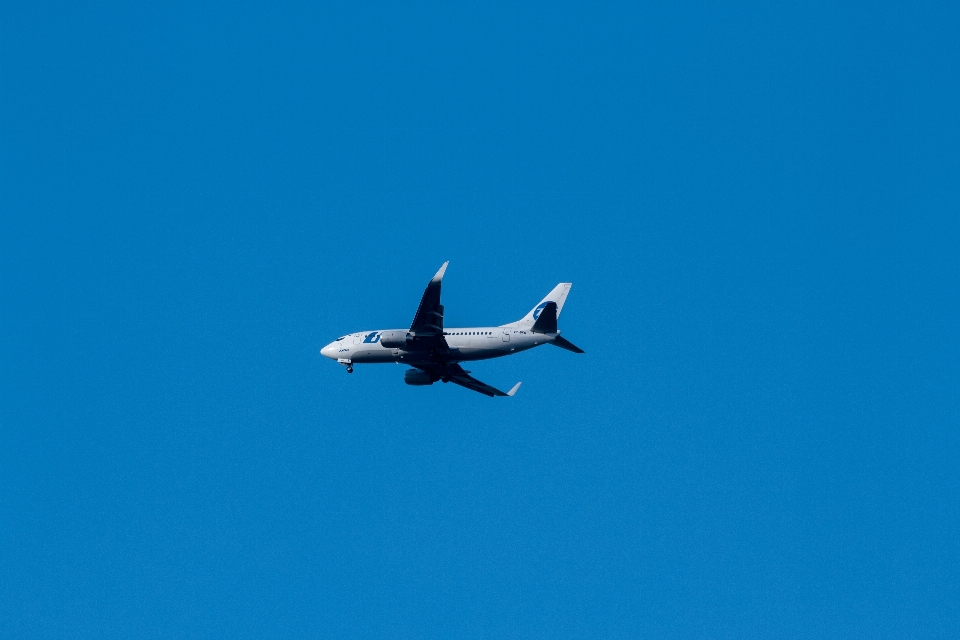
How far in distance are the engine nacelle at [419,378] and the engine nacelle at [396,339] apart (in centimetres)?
665

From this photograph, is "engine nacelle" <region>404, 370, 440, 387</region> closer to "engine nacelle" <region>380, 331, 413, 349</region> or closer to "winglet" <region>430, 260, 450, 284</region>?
"engine nacelle" <region>380, 331, 413, 349</region>

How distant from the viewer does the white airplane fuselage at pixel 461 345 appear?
77625 millimetres

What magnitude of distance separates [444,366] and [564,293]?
9.98 m

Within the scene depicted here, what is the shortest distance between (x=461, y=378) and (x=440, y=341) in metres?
9.05

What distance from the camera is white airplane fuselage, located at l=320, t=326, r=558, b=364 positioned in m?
77.6

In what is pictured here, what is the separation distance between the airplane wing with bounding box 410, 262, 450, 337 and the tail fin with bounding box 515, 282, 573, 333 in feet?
19.0

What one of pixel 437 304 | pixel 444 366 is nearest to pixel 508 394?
pixel 444 366

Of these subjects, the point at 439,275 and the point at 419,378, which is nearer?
the point at 439,275

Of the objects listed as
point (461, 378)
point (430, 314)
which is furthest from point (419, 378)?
point (430, 314)

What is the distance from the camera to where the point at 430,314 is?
250ft

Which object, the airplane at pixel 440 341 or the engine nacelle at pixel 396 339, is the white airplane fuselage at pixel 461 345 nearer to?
the airplane at pixel 440 341

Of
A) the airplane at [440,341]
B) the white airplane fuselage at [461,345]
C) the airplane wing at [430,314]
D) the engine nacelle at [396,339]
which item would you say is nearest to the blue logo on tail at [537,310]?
the airplane at [440,341]

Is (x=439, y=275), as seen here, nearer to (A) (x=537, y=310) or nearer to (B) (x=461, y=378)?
(A) (x=537, y=310)

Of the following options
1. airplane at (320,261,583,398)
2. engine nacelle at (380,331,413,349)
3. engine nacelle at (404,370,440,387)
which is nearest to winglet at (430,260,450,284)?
airplane at (320,261,583,398)
